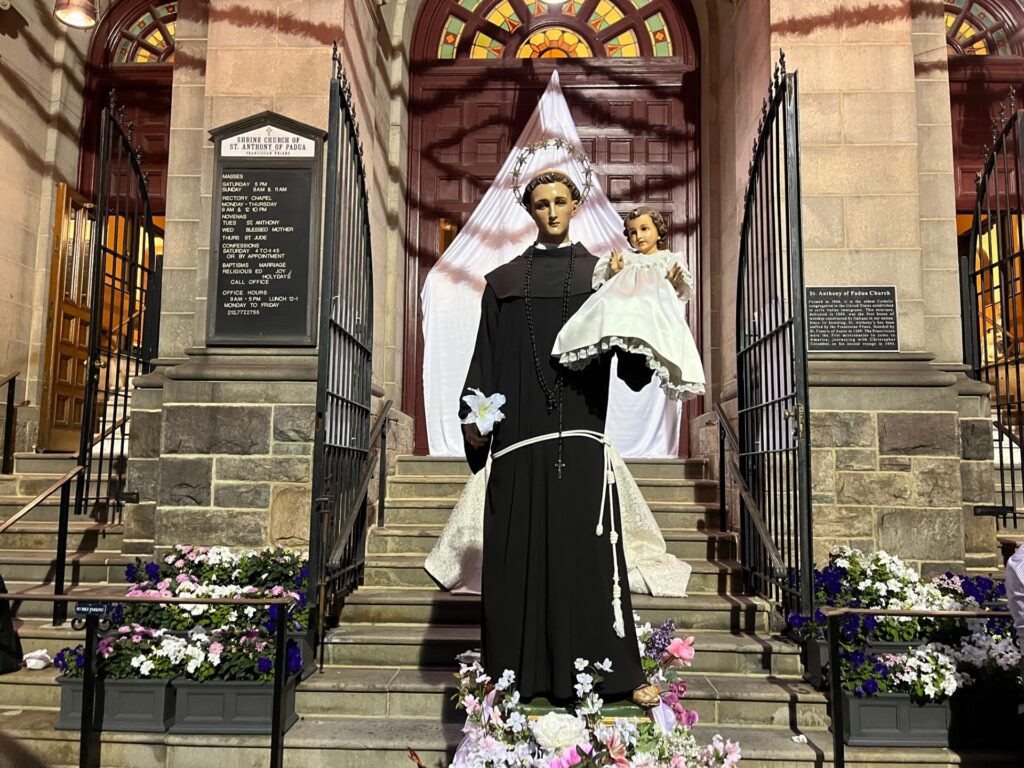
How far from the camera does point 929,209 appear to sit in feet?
21.3

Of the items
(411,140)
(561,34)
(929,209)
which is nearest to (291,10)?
(411,140)

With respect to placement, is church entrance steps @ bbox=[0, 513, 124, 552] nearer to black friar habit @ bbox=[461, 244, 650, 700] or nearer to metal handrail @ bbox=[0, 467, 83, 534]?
metal handrail @ bbox=[0, 467, 83, 534]

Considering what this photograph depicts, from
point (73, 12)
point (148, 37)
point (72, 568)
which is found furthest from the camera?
point (148, 37)

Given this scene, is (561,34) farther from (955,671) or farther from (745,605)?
(955,671)

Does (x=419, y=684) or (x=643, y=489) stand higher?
(x=643, y=489)

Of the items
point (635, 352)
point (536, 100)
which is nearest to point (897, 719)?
point (635, 352)

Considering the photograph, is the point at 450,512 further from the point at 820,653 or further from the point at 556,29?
the point at 556,29

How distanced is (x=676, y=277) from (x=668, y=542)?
2985mm

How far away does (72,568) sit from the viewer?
593cm

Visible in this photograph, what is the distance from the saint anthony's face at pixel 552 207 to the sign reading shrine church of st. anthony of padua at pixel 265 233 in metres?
2.98

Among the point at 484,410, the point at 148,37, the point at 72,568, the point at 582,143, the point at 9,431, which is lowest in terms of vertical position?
the point at 72,568

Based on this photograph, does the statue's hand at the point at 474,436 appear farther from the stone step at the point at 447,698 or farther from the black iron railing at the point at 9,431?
the black iron railing at the point at 9,431

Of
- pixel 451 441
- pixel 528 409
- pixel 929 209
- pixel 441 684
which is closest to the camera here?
pixel 528 409

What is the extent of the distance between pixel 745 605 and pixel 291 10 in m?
4.88
